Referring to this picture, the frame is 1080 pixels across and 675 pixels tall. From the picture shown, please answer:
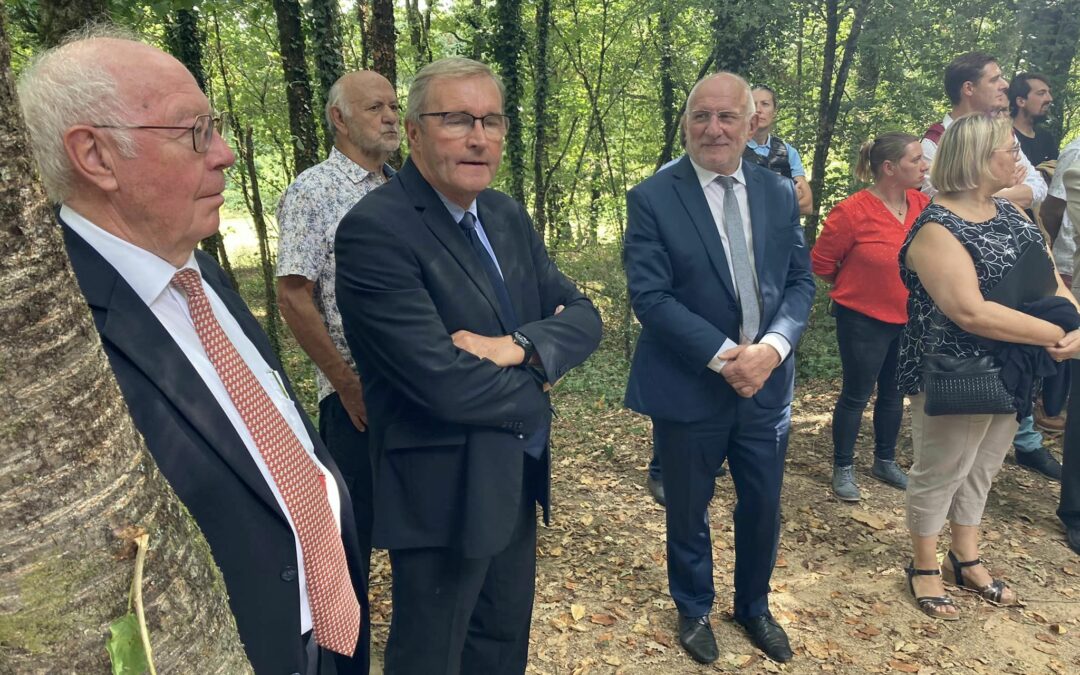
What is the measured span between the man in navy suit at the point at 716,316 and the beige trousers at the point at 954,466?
3.02 ft

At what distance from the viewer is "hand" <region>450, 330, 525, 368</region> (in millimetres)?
2291

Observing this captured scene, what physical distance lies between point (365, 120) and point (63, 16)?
181 cm

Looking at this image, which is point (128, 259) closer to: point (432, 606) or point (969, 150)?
point (432, 606)

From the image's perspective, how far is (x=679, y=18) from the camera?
11102 millimetres

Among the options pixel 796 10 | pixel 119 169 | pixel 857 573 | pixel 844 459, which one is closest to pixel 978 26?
pixel 796 10

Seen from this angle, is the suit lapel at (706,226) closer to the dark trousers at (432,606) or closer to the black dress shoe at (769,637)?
the dark trousers at (432,606)

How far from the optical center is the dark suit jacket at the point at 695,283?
324 cm

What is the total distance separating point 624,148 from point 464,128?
17.4m

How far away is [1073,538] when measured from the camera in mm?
4359

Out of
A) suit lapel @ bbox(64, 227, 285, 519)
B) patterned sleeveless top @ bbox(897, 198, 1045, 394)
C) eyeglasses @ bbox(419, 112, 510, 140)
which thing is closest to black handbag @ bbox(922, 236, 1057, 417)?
patterned sleeveless top @ bbox(897, 198, 1045, 394)

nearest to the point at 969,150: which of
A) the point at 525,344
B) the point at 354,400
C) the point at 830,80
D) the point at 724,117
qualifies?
the point at 724,117

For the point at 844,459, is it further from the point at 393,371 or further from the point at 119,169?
the point at 119,169

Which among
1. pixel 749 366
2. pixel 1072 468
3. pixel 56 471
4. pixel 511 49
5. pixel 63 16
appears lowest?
pixel 1072 468

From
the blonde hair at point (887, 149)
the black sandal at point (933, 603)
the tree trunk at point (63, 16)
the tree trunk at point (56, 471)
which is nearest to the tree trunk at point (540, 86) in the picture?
the blonde hair at point (887, 149)
